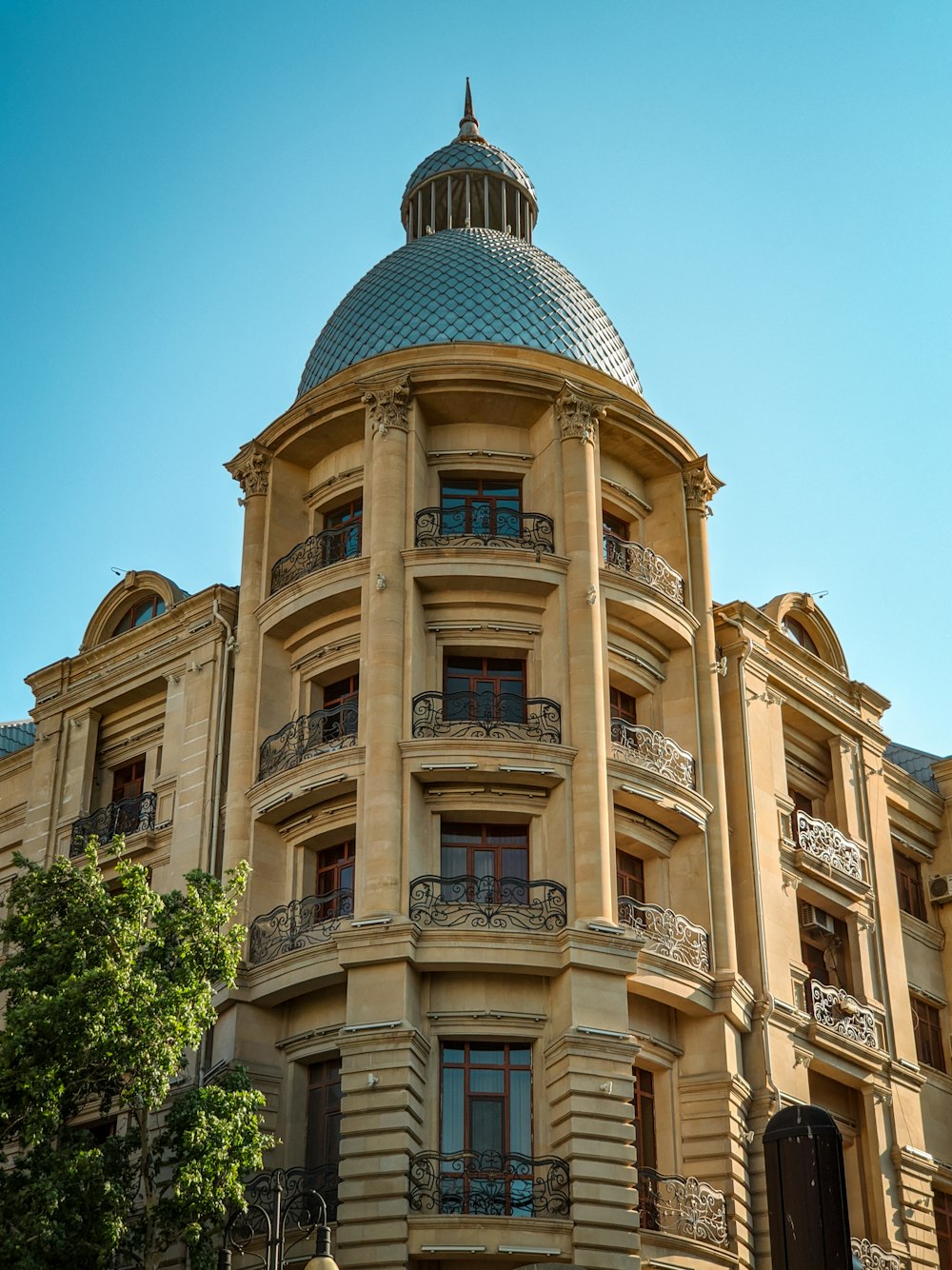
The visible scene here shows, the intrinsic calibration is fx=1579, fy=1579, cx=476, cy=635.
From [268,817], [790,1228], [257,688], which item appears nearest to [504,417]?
[257,688]

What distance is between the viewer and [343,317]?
3528 cm

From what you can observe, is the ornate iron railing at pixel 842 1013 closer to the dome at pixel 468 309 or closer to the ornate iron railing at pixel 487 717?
the ornate iron railing at pixel 487 717

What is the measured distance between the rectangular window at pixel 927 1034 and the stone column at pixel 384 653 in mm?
15898

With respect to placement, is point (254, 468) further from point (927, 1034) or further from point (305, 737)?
point (927, 1034)

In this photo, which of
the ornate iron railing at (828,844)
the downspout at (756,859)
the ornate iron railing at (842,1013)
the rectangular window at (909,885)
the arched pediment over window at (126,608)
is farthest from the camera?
the rectangular window at (909,885)

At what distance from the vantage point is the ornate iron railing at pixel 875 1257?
97.0 ft

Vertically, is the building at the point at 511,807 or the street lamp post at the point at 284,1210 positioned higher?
the building at the point at 511,807

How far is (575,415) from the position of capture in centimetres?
3122

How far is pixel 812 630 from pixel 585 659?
10309mm

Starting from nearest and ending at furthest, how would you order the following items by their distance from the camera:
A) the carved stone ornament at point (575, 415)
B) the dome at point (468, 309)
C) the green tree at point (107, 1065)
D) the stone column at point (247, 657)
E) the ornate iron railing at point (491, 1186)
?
the green tree at point (107, 1065) → the ornate iron railing at point (491, 1186) → the stone column at point (247, 657) → the carved stone ornament at point (575, 415) → the dome at point (468, 309)

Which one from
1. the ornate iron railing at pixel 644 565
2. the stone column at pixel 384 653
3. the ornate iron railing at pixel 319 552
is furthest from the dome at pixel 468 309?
the ornate iron railing at pixel 644 565

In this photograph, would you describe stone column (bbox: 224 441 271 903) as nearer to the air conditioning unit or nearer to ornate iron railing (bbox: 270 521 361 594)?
ornate iron railing (bbox: 270 521 361 594)

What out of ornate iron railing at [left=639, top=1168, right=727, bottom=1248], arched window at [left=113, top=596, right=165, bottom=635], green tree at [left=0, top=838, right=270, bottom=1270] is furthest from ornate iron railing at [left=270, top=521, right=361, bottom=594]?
ornate iron railing at [left=639, top=1168, right=727, bottom=1248]

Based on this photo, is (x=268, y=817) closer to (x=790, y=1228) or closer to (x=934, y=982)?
(x=934, y=982)
